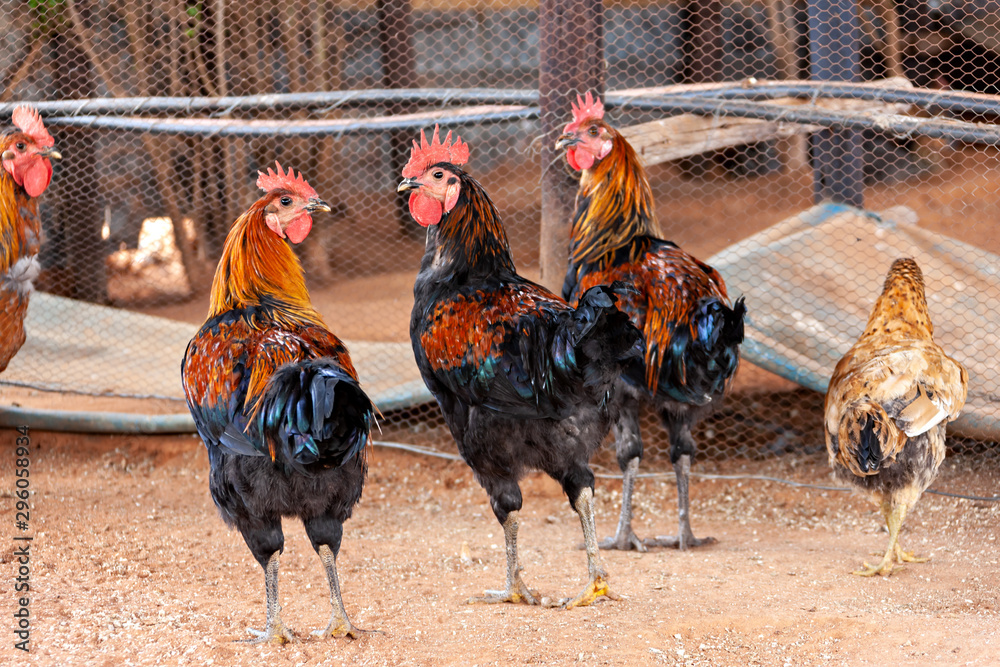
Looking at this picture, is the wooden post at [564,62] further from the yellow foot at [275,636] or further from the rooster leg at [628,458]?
the yellow foot at [275,636]

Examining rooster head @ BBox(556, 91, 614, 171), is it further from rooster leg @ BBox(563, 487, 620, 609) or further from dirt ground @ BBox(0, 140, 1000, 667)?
dirt ground @ BBox(0, 140, 1000, 667)

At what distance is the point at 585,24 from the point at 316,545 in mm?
3211

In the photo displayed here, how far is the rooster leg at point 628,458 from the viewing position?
3957mm

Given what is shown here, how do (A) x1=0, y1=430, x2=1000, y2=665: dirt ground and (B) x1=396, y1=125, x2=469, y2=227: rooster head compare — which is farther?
(B) x1=396, y1=125, x2=469, y2=227: rooster head

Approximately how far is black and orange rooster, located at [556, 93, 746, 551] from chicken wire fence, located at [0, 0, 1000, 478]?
2.13 ft

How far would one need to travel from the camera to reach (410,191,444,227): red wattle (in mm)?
3299

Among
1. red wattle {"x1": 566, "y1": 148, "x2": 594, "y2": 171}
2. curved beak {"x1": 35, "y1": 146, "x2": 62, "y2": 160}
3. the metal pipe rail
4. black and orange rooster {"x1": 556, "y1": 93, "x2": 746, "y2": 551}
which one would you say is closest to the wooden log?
the metal pipe rail

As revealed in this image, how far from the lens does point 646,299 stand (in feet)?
12.6

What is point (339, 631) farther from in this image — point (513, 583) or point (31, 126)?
point (31, 126)

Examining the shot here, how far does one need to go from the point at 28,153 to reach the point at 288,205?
1795 mm

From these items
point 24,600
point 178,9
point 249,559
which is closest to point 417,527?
point 249,559

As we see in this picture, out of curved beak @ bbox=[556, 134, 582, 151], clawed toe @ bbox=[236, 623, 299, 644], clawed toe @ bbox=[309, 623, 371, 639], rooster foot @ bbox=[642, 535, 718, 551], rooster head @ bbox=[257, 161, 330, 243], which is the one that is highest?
curved beak @ bbox=[556, 134, 582, 151]

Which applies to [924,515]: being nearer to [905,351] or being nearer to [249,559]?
[905,351]

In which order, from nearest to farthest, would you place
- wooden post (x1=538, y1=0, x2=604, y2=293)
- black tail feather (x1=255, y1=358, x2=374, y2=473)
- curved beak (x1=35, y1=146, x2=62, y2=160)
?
black tail feather (x1=255, y1=358, x2=374, y2=473), curved beak (x1=35, y1=146, x2=62, y2=160), wooden post (x1=538, y1=0, x2=604, y2=293)
